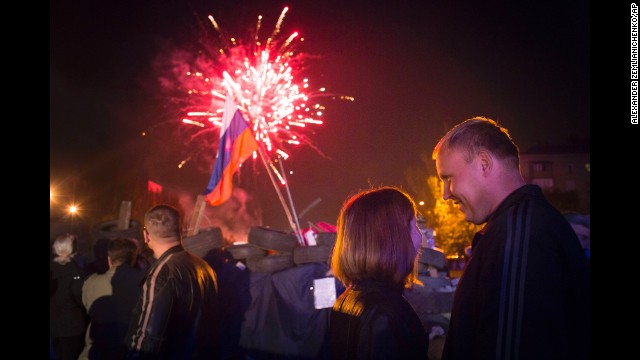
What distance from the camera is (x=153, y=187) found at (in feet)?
172

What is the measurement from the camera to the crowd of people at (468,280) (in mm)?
1777

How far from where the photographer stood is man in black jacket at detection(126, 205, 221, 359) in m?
3.74

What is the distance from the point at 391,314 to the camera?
7.80 ft

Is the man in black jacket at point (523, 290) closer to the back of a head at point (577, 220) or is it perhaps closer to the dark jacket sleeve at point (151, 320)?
the dark jacket sleeve at point (151, 320)

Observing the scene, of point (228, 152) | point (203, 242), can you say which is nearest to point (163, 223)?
point (203, 242)

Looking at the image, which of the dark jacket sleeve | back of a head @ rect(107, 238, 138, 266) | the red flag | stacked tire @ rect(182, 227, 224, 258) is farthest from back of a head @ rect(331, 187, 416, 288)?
the red flag

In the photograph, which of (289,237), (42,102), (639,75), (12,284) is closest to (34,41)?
(42,102)

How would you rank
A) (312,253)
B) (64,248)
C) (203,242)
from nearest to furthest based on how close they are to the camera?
(64,248) → (312,253) → (203,242)

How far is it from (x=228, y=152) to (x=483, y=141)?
26.4 ft

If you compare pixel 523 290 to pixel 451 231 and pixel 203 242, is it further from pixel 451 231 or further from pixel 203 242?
pixel 451 231

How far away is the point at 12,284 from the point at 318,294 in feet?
18.2

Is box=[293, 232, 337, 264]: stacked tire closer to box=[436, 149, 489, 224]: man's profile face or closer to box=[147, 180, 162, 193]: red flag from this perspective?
box=[436, 149, 489, 224]: man's profile face

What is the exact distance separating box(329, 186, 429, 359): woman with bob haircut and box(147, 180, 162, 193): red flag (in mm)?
50864

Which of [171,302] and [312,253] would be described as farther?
[312,253]
